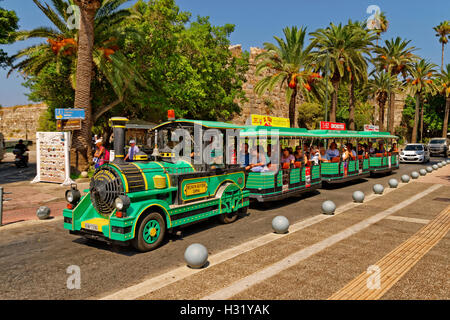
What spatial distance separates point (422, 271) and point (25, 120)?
5294cm

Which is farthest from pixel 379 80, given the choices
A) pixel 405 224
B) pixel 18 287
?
pixel 18 287

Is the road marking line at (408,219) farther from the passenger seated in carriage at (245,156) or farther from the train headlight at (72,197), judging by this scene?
the train headlight at (72,197)

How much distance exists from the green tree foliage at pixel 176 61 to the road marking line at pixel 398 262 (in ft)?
50.7

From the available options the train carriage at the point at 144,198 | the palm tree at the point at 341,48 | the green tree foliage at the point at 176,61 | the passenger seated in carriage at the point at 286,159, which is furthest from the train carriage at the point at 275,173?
the palm tree at the point at 341,48

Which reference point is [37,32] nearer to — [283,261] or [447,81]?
[283,261]

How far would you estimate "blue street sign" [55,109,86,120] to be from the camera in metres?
14.4

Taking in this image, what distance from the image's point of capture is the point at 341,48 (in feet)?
85.2

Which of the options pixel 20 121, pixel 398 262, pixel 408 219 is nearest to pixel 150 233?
pixel 398 262

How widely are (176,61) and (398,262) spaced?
17.8 meters

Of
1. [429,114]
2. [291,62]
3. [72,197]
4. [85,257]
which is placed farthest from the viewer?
[429,114]

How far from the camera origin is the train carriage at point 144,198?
5945 millimetres

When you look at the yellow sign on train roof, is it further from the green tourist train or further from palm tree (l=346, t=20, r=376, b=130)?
palm tree (l=346, t=20, r=376, b=130)

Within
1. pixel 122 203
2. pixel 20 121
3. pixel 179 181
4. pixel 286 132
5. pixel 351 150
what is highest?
pixel 20 121

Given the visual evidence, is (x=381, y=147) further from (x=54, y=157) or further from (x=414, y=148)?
(x=54, y=157)
